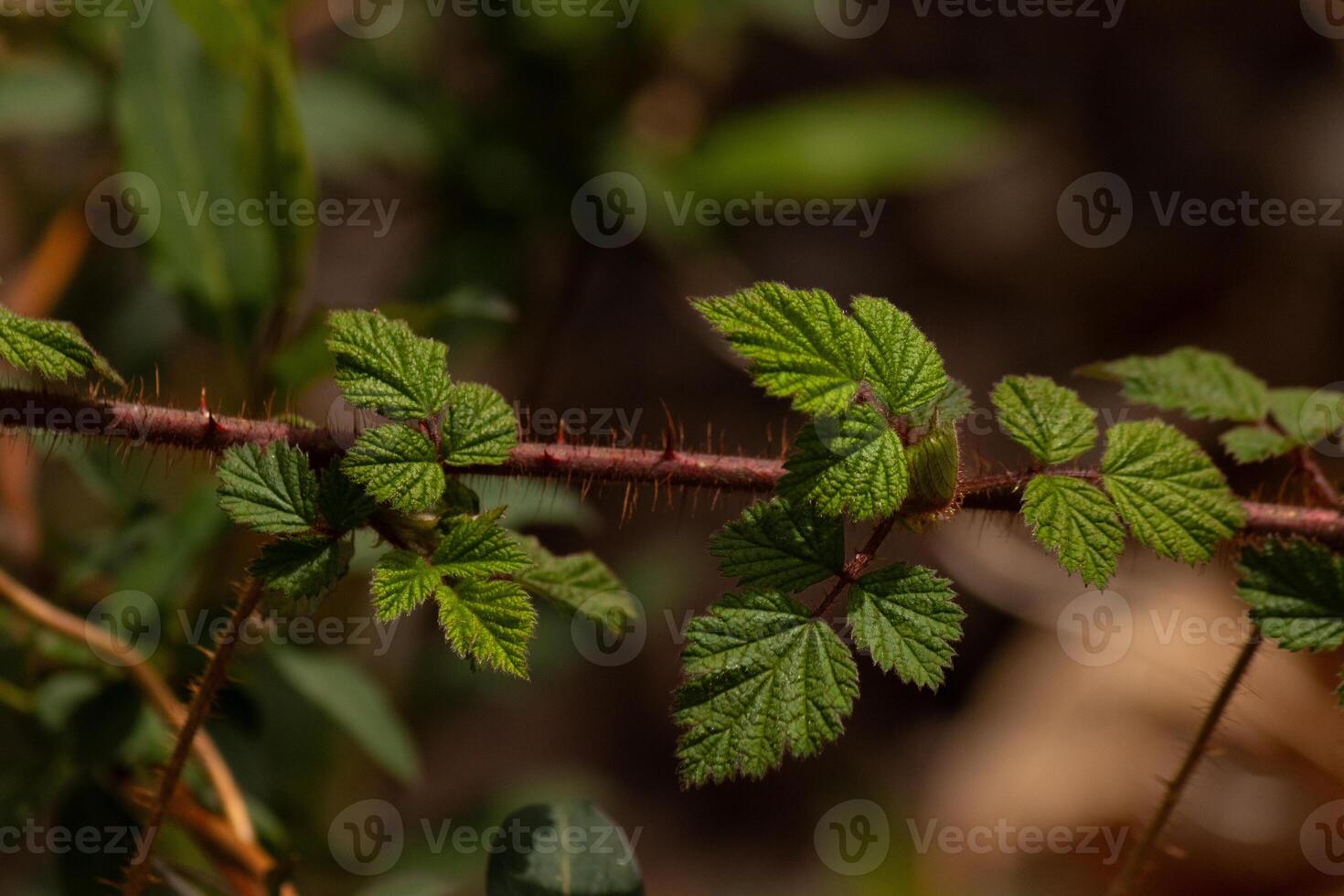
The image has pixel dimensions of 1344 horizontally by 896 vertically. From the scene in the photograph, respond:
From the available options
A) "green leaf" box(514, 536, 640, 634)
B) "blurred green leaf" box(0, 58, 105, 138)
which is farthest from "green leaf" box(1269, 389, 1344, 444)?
"blurred green leaf" box(0, 58, 105, 138)

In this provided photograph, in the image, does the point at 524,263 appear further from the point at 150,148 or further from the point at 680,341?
the point at 680,341

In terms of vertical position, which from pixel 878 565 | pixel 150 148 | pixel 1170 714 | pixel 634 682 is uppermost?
pixel 150 148

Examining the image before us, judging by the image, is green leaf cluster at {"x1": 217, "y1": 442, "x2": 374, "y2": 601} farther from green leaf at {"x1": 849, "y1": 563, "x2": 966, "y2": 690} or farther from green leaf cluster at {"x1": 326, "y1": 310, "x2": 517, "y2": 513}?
green leaf at {"x1": 849, "y1": 563, "x2": 966, "y2": 690}

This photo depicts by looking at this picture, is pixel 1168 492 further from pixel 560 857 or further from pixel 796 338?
pixel 560 857

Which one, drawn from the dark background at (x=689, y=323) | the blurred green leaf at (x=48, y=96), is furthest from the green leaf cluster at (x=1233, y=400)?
the blurred green leaf at (x=48, y=96)

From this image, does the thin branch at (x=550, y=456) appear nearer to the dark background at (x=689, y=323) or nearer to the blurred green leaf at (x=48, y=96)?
the dark background at (x=689, y=323)

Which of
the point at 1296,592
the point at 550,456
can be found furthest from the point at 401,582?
the point at 1296,592

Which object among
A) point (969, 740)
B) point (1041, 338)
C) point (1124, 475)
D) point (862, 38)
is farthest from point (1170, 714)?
point (862, 38)
